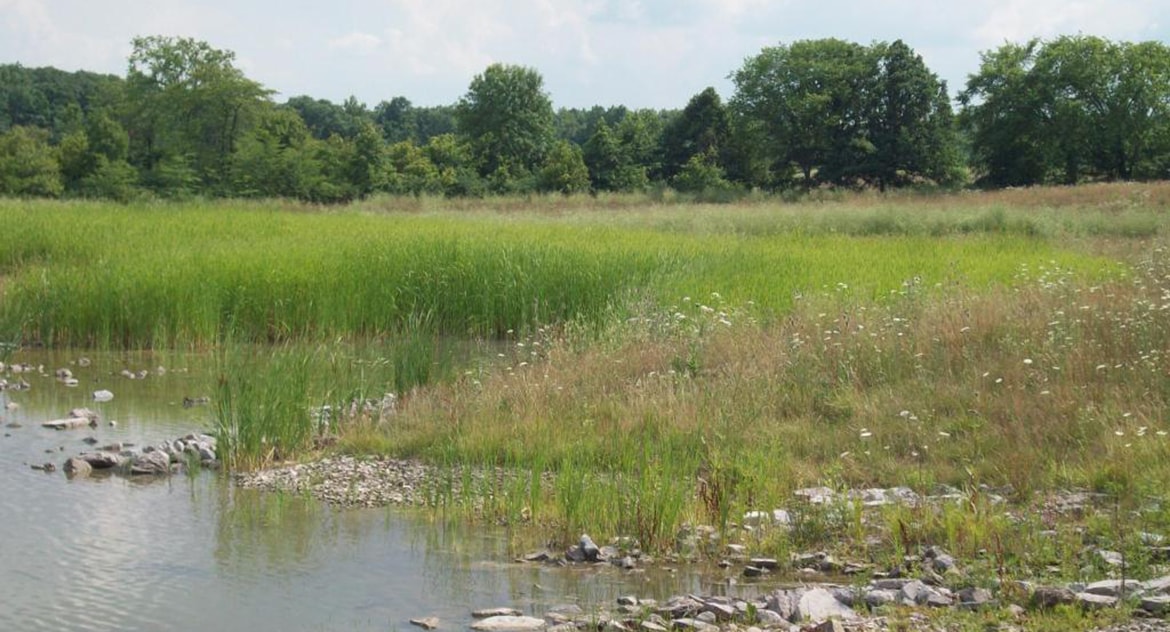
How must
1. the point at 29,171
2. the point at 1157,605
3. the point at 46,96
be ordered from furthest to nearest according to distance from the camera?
the point at 46,96 → the point at 29,171 → the point at 1157,605

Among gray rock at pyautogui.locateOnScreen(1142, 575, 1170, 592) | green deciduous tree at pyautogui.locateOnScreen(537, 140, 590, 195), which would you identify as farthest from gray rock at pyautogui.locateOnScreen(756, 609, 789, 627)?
green deciduous tree at pyautogui.locateOnScreen(537, 140, 590, 195)

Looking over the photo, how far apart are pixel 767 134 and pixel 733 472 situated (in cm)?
6892

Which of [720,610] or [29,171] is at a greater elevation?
[29,171]

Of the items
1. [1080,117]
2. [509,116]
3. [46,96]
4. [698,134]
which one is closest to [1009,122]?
[1080,117]

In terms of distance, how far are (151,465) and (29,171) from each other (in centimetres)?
5678

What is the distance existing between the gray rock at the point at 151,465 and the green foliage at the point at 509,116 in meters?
71.7

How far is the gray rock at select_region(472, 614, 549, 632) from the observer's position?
6.26 metres

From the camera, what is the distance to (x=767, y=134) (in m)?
75.7

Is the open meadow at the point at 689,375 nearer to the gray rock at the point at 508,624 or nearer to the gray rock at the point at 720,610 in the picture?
the gray rock at the point at 720,610

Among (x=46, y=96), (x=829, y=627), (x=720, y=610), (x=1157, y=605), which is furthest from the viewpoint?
(x=46, y=96)

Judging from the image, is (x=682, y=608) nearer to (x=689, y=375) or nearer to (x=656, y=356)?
(x=689, y=375)

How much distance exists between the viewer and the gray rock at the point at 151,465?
10.1 metres

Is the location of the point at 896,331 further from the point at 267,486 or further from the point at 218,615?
the point at 218,615

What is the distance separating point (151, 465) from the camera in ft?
33.1
